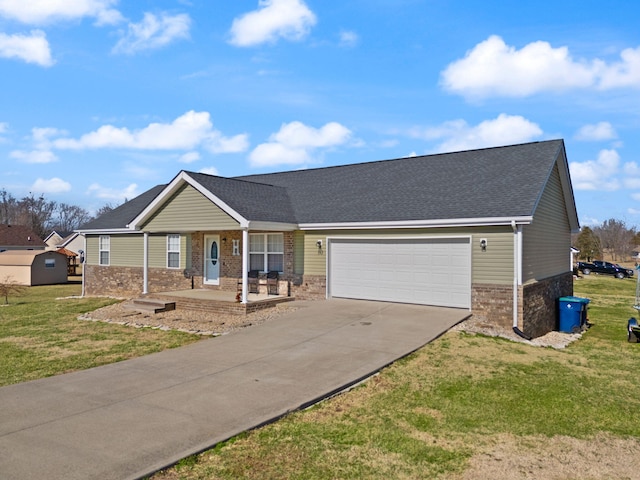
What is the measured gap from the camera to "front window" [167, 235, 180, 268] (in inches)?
786

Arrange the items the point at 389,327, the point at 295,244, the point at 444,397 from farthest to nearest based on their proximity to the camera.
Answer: the point at 295,244 < the point at 389,327 < the point at 444,397

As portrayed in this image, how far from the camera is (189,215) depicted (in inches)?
651

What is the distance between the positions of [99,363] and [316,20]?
10396mm

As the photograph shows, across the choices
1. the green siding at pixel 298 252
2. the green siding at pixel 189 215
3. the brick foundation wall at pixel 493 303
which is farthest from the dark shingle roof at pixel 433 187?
the green siding at pixel 189 215

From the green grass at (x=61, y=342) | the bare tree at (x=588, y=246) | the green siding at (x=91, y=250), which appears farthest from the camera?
the bare tree at (x=588, y=246)

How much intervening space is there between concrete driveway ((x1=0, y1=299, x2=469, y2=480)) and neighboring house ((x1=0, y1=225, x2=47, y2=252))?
47.4 meters

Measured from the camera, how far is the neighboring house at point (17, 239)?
47562 millimetres

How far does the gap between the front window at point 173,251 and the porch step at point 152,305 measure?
12.1 feet

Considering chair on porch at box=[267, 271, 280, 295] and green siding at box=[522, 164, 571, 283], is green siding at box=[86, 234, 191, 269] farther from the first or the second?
green siding at box=[522, 164, 571, 283]

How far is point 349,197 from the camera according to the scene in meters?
17.6

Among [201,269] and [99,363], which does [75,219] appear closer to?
[201,269]

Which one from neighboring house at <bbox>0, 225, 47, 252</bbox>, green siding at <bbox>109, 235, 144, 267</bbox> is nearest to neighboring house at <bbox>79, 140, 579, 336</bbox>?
green siding at <bbox>109, 235, 144, 267</bbox>

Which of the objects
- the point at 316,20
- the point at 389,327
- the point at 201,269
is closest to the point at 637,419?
the point at 389,327

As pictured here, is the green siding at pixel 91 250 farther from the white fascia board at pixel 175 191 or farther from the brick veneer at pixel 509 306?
the brick veneer at pixel 509 306
